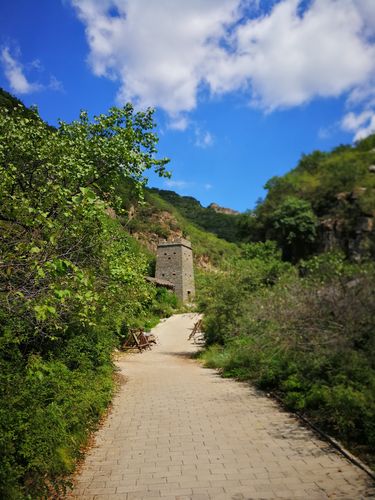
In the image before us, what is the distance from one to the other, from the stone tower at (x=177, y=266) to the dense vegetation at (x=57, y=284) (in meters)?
39.8

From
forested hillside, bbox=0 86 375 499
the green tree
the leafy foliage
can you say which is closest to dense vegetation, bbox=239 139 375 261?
the green tree

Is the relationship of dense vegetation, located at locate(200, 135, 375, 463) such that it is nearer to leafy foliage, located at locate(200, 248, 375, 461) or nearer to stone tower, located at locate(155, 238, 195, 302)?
leafy foliage, located at locate(200, 248, 375, 461)

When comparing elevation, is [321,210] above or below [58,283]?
above

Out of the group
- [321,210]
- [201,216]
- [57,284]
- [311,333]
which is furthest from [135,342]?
[201,216]

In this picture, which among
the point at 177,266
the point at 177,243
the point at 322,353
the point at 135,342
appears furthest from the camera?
the point at 177,243

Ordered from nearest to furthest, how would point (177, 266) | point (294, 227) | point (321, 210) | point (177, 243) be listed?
1. point (294, 227)
2. point (321, 210)
3. point (177, 266)
4. point (177, 243)

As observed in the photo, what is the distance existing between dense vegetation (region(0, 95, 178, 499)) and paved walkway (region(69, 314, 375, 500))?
2.00ft

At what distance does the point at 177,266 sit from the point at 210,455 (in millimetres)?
46532

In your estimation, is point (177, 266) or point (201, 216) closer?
point (177, 266)

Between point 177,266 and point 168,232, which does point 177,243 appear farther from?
point 168,232

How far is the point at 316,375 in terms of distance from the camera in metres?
8.84

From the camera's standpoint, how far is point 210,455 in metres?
6.10

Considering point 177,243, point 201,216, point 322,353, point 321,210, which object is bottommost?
point 322,353

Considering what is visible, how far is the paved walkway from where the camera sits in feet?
16.0
